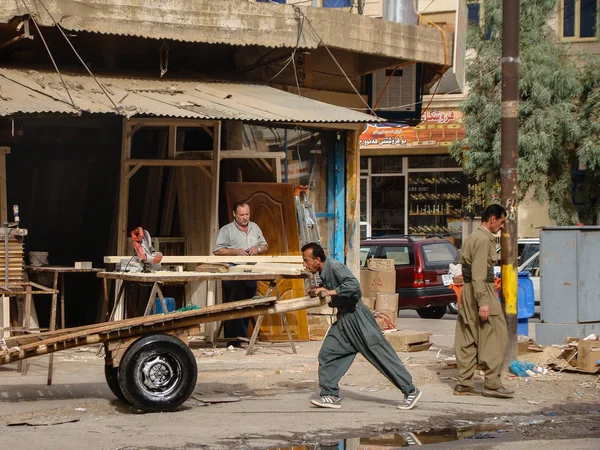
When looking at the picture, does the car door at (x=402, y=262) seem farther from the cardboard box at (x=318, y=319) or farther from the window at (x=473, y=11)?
the window at (x=473, y=11)

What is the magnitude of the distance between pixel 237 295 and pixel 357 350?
4.36 meters

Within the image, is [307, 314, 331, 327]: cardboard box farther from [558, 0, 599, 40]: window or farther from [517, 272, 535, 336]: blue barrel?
[558, 0, 599, 40]: window

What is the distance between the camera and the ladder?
14.9 metres

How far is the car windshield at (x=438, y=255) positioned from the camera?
20.1 meters

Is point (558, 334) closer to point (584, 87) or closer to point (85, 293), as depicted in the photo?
point (85, 293)

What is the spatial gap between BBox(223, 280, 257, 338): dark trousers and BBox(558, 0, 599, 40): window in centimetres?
1944

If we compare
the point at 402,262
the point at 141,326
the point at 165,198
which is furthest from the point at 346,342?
the point at 402,262

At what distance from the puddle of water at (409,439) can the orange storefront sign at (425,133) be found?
2206 cm

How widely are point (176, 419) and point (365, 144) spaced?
23376 mm

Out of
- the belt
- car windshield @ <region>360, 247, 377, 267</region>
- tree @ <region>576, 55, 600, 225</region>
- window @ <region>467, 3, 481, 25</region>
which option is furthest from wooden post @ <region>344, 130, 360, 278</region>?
window @ <region>467, 3, 481, 25</region>

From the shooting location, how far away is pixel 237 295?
13344 millimetres

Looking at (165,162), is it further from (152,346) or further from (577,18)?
(577,18)

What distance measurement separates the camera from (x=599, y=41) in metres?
27.8

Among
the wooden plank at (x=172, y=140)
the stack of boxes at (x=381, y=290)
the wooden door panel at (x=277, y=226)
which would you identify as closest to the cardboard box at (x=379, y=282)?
the stack of boxes at (x=381, y=290)
